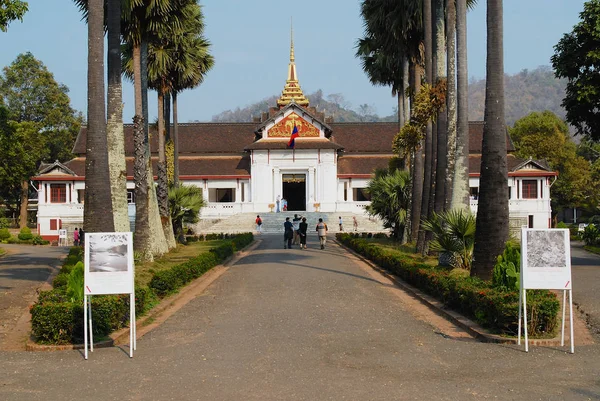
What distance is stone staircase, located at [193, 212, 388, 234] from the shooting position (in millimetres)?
58503

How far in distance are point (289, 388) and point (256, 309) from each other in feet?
20.1

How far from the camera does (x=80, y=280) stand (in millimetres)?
12688

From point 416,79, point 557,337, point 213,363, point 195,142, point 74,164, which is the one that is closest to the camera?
point 213,363

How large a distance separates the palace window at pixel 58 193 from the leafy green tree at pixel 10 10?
43.5 meters

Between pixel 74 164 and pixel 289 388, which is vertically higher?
pixel 74 164

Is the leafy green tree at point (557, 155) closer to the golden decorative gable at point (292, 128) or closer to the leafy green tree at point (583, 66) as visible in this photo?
the golden decorative gable at point (292, 128)

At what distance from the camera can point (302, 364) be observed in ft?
32.2

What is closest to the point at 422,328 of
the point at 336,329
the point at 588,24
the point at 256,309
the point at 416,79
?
the point at 336,329

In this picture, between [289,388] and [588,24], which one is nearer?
[289,388]

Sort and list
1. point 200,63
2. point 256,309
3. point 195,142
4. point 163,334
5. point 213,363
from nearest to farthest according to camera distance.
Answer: point 213,363 < point 163,334 < point 256,309 < point 200,63 < point 195,142

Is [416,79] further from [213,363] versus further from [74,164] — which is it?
[74,164]

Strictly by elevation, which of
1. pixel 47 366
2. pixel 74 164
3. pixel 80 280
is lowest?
pixel 47 366

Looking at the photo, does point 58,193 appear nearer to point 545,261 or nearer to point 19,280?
point 19,280

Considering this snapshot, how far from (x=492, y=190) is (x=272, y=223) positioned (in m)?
45.2
